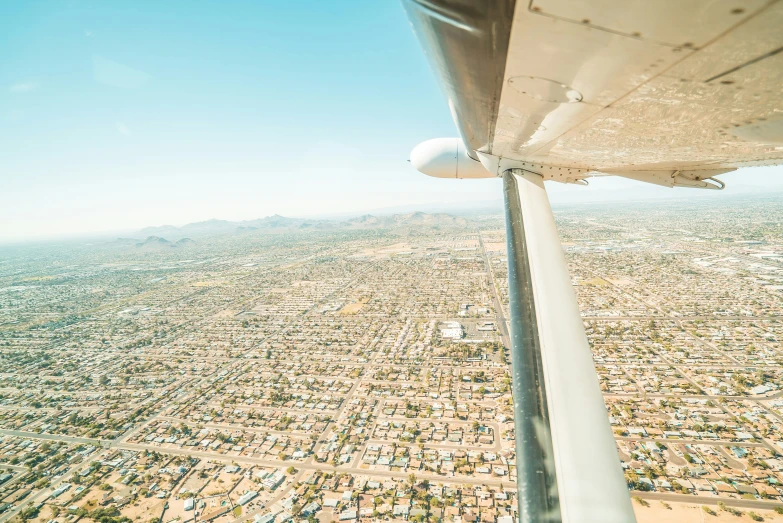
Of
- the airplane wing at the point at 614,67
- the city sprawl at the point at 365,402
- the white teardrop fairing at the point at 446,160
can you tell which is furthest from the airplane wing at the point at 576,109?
the city sprawl at the point at 365,402

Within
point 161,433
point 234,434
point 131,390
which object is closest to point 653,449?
point 234,434

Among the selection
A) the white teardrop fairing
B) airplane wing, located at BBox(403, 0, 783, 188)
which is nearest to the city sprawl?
the white teardrop fairing

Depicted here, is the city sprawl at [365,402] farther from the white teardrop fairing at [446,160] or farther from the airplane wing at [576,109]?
the airplane wing at [576,109]

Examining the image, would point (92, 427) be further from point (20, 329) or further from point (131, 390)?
point (20, 329)

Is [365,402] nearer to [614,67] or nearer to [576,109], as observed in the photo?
[576,109]

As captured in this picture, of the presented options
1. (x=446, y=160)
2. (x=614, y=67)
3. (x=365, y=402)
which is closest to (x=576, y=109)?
(x=614, y=67)

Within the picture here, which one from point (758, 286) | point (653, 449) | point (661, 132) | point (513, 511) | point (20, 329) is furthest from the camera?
point (20, 329)
